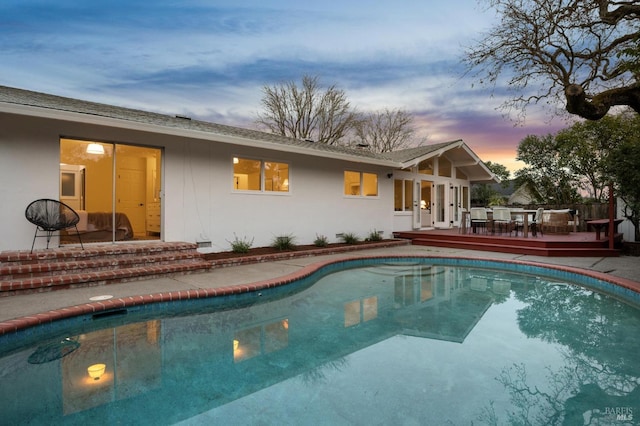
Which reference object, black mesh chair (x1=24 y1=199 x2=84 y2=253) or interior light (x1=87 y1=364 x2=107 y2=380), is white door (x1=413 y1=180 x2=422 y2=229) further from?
interior light (x1=87 y1=364 x2=107 y2=380)

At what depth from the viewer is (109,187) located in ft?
25.3

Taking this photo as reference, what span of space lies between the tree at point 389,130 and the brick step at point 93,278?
908 inches

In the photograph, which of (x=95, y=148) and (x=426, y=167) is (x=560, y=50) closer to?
(x=426, y=167)

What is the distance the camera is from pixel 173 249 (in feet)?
23.5

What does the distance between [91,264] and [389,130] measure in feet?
83.1

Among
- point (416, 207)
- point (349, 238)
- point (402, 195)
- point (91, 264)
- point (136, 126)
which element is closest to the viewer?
point (91, 264)

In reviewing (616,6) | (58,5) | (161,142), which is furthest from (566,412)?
(58,5)

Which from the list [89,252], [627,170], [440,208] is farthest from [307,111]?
[89,252]

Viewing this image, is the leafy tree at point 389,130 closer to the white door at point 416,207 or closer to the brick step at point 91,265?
the white door at point 416,207

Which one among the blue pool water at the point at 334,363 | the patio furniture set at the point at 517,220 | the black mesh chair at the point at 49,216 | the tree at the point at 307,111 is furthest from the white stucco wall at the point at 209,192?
the tree at the point at 307,111

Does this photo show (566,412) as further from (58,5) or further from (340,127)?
(340,127)

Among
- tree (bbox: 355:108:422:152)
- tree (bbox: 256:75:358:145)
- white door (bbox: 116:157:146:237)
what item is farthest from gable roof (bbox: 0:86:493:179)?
tree (bbox: 355:108:422:152)

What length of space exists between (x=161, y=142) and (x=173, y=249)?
95.2 inches

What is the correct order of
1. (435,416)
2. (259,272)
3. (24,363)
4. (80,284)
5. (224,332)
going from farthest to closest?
(259,272) → (80,284) → (224,332) → (24,363) → (435,416)
